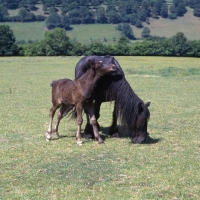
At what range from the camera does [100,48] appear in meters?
85.4

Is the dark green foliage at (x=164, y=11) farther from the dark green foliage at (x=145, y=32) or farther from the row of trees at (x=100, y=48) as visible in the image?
the row of trees at (x=100, y=48)

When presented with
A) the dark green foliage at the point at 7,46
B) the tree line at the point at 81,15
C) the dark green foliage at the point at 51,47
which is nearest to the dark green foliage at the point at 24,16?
the tree line at the point at 81,15

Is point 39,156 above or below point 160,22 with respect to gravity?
above

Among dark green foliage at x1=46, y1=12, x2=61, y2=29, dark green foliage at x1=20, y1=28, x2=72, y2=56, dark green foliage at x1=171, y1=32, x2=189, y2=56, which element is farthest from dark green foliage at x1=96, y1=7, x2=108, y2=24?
dark green foliage at x1=171, y1=32, x2=189, y2=56

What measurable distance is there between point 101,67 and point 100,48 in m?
75.5

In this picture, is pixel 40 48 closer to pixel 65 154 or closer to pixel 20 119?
pixel 20 119

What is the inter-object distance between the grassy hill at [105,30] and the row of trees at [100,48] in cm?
5535

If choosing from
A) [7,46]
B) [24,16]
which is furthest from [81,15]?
[7,46]

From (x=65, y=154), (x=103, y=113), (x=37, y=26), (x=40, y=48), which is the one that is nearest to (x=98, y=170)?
(x=65, y=154)

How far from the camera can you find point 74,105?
36.1 feet

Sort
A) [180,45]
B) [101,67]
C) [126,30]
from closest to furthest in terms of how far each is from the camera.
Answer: [101,67] → [180,45] → [126,30]

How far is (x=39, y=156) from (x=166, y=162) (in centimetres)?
278

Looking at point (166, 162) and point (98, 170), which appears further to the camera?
point (166, 162)

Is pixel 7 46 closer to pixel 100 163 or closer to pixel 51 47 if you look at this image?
pixel 51 47
